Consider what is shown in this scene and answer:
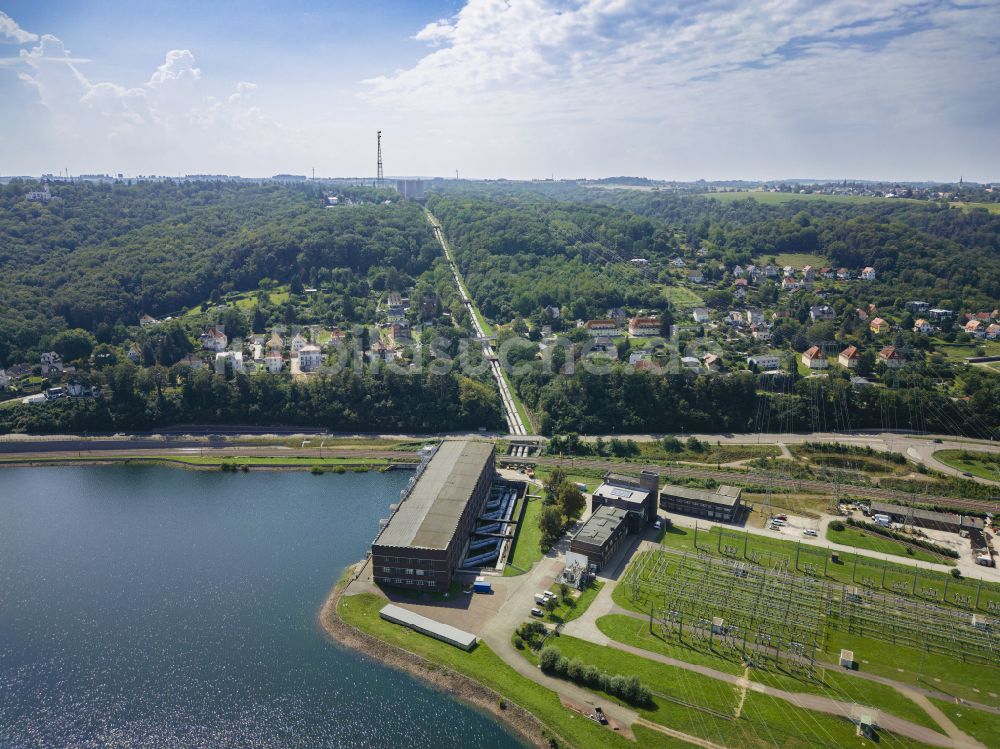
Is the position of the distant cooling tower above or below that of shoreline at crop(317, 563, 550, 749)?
above

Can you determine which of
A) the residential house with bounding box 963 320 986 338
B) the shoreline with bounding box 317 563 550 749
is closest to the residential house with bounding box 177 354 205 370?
the shoreline with bounding box 317 563 550 749

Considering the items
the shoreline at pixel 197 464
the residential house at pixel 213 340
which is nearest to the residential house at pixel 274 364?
the residential house at pixel 213 340

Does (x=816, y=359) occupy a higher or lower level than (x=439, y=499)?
higher

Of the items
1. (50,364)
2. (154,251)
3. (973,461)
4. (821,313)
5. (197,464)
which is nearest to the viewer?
(973,461)

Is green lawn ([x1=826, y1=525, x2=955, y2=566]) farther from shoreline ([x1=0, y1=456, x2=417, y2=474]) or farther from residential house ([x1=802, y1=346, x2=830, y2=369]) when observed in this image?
residential house ([x1=802, y1=346, x2=830, y2=369])

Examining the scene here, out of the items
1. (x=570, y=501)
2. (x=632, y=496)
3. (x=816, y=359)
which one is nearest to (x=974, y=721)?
(x=632, y=496)

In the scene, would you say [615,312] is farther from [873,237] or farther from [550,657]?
[550,657]

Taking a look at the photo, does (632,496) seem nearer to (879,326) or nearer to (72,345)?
(879,326)
